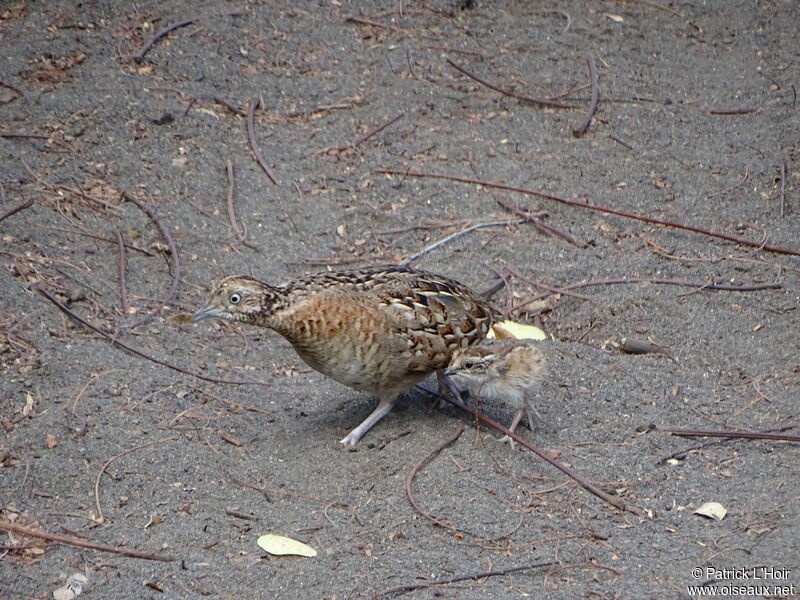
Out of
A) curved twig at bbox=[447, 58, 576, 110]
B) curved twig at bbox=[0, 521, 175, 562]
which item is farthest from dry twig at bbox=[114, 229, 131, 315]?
curved twig at bbox=[447, 58, 576, 110]

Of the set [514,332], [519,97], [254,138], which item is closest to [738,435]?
[514,332]

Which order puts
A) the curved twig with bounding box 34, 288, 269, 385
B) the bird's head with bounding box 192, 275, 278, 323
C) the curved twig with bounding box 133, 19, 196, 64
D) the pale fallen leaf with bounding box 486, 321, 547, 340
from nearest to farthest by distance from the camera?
the bird's head with bounding box 192, 275, 278, 323
the curved twig with bounding box 34, 288, 269, 385
the pale fallen leaf with bounding box 486, 321, 547, 340
the curved twig with bounding box 133, 19, 196, 64

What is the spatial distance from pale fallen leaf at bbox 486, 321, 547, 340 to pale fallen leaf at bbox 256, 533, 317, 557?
274 centimetres

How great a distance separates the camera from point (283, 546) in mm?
5402

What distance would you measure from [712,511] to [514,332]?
2.44 meters

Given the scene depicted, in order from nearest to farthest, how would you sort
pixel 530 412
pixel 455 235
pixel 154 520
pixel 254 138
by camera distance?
pixel 154 520, pixel 530 412, pixel 455 235, pixel 254 138

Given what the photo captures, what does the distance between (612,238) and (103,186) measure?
14.1ft

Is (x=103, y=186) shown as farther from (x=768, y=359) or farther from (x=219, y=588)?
(x=768, y=359)

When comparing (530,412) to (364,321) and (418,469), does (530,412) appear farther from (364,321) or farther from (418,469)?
(364,321)

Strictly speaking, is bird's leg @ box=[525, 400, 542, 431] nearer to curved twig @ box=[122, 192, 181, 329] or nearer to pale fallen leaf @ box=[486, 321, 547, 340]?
pale fallen leaf @ box=[486, 321, 547, 340]

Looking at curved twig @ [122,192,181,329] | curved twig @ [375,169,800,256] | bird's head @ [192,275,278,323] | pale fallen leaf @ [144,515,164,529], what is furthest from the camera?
curved twig @ [375,169,800,256]

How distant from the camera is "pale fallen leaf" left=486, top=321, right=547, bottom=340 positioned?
7.70 meters

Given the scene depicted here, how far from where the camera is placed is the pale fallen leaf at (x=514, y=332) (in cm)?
770

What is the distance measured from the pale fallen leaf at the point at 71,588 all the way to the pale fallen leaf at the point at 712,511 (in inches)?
127
